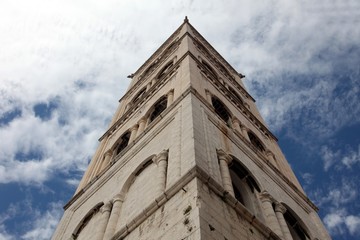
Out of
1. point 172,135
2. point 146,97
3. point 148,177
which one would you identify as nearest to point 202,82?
point 146,97

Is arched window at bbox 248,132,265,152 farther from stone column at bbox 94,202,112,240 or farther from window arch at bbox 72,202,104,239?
stone column at bbox 94,202,112,240

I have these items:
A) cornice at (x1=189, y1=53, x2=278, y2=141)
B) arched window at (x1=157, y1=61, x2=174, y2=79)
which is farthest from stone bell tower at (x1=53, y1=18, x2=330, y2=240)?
arched window at (x1=157, y1=61, x2=174, y2=79)

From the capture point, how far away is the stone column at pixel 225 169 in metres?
10.0

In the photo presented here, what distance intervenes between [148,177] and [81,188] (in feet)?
19.8

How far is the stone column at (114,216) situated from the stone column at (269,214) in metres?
4.10

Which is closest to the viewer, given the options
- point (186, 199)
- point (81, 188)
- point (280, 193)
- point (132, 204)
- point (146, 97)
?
point (186, 199)

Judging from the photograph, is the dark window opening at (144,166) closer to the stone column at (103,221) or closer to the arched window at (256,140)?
the stone column at (103,221)

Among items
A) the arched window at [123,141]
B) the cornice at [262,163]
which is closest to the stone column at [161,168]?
the cornice at [262,163]

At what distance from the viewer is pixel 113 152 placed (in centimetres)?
1900

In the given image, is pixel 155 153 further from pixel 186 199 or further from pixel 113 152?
pixel 113 152

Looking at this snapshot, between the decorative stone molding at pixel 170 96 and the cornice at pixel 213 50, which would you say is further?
the cornice at pixel 213 50

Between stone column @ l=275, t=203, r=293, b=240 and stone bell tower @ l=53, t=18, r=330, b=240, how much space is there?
0.03m

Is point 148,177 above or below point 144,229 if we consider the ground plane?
above

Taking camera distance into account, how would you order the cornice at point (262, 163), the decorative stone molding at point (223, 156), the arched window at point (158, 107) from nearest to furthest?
the decorative stone molding at point (223, 156) < the cornice at point (262, 163) < the arched window at point (158, 107)
